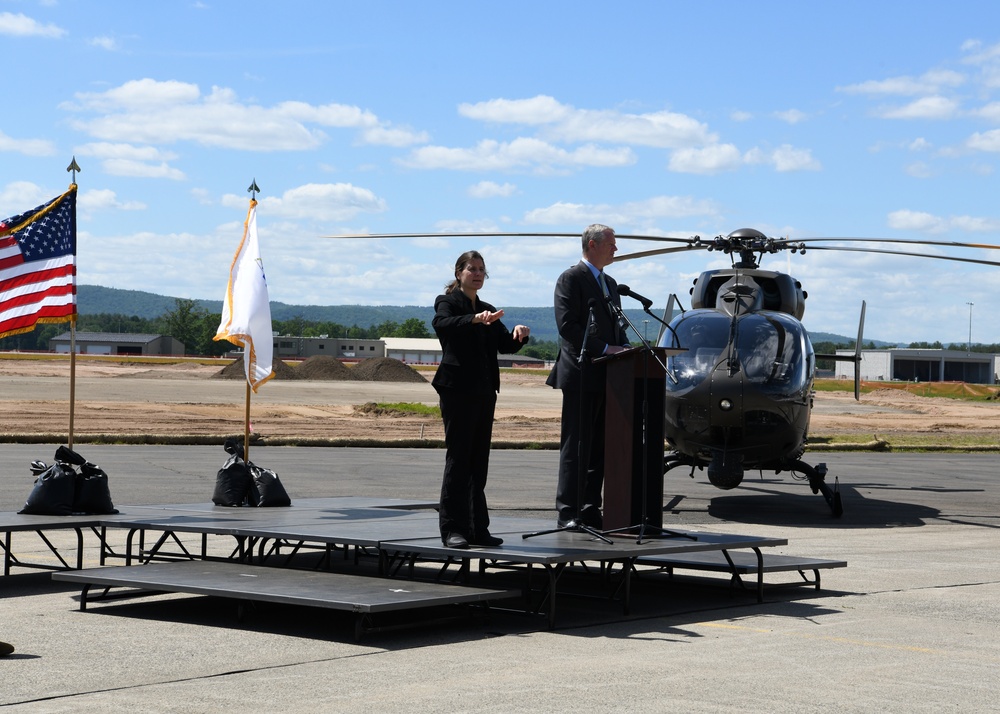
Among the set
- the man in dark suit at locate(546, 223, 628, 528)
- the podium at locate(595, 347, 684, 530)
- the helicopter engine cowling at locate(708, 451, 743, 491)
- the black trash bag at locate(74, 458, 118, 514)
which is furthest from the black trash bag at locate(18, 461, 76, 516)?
the helicopter engine cowling at locate(708, 451, 743, 491)

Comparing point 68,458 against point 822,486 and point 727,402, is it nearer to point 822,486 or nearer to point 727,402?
point 727,402

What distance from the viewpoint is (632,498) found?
27.8 ft

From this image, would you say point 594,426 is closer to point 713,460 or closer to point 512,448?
point 713,460

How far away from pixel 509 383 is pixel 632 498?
265ft

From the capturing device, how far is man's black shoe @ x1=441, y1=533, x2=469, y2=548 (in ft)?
25.7

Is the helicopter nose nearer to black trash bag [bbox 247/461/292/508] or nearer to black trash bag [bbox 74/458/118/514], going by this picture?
black trash bag [bbox 247/461/292/508]

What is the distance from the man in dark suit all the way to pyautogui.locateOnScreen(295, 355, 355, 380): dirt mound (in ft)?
239

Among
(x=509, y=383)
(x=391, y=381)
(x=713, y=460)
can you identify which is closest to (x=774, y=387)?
(x=713, y=460)

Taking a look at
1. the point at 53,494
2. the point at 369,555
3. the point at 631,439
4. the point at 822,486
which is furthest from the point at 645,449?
the point at 822,486

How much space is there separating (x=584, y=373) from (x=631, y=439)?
22.6 inches

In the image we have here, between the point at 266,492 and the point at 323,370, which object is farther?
the point at 323,370

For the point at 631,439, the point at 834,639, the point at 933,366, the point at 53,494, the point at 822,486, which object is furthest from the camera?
the point at 933,366

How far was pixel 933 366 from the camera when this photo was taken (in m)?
132

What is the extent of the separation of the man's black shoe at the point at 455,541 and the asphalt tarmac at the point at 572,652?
1.73ft
